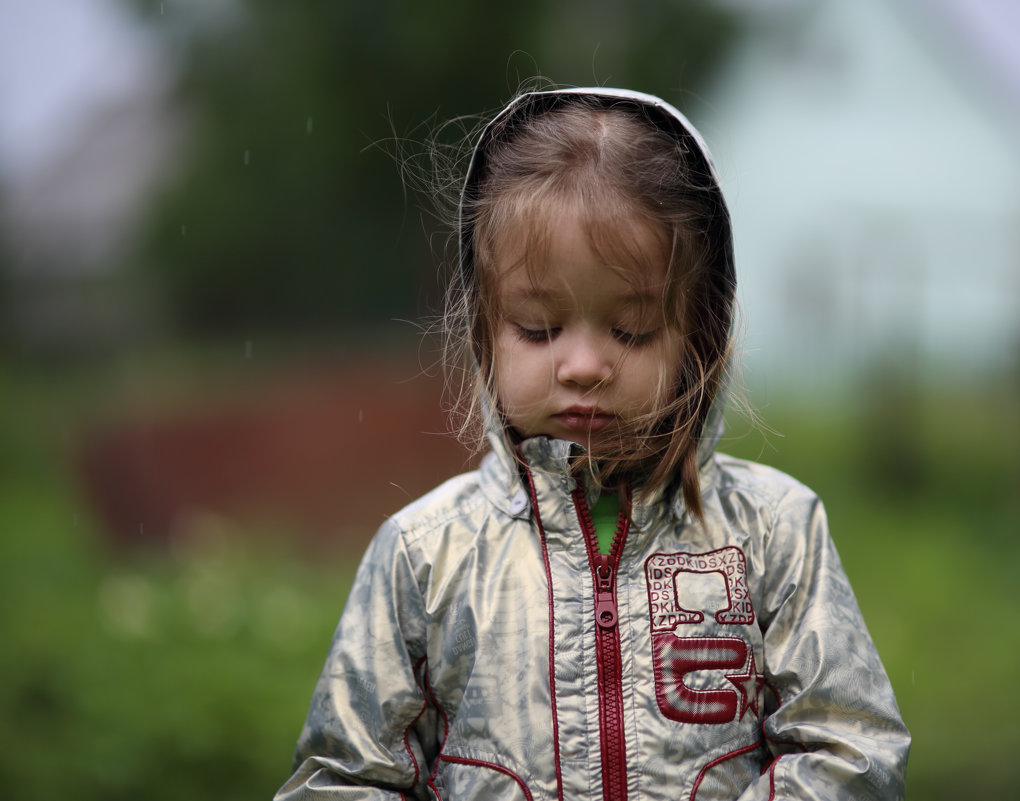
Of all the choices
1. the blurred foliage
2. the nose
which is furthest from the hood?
the blurred foliage

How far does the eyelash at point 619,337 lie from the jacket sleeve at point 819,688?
39cm

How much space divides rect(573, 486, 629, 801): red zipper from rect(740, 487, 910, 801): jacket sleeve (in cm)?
22

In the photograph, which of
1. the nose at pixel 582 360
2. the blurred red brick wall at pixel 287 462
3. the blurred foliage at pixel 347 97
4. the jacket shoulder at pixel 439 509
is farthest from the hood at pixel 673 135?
the blurred foliage at pixel 347 97

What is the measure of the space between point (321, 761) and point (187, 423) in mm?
5958

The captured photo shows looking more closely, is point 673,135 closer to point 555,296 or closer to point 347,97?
point 555,296

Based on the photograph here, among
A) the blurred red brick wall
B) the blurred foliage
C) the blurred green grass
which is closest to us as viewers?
the blurred green grass

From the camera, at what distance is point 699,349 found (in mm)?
2025

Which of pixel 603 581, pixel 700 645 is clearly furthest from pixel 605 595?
pixel 700 645

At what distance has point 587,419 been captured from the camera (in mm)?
1888

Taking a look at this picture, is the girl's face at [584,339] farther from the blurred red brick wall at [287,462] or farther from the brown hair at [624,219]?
Result: the blurred red brick wall at [287,462]

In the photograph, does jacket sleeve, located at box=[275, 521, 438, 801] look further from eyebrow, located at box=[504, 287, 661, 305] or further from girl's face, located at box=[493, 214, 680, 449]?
eyebrow, located at box=[504, 287, 661, 305]

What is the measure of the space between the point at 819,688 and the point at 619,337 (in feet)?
2.17

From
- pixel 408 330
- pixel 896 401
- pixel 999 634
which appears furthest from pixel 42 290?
pixel 999 634

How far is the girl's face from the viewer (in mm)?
1830
